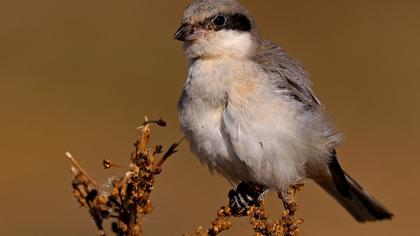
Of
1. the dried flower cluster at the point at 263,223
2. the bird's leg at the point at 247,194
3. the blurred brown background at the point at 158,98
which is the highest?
the dried flower cluster at the point at 263,223

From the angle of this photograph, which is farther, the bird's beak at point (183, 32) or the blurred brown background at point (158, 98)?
the blurred brown background at point (158, 98)

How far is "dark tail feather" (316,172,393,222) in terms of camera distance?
570cm

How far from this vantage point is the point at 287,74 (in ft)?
16.0

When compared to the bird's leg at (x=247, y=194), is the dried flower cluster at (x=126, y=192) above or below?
above

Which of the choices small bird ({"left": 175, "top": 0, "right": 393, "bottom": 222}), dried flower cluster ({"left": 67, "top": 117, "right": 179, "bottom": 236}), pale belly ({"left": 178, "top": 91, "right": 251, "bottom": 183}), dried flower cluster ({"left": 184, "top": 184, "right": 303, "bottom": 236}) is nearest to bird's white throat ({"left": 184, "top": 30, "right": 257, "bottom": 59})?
small bird ({"left": 175, "top": 0, "right": 393, "bottom": 222})

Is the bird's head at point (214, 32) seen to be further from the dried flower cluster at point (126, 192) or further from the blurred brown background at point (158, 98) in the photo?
the blurred brown background at point (158, 98)

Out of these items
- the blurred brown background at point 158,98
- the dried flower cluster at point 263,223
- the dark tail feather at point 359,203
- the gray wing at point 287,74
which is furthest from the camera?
the blurred brown background at point 158,98

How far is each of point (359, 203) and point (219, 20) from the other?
5.42 feet

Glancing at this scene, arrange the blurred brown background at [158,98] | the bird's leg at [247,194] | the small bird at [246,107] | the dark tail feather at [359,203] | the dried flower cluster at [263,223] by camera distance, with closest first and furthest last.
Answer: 1. the dried flower cluster at [263,223]
2. the small bird at [246,107]
3. the bird's leg at [247,194]
4. the dark tail feather at [359,203]
5. the blurred brown background at [158,98]

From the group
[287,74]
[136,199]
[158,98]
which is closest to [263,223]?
[136,199]

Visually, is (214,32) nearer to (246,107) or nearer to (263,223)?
(246,107)

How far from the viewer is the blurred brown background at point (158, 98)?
8148 millimetres

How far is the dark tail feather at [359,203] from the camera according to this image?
570 cm

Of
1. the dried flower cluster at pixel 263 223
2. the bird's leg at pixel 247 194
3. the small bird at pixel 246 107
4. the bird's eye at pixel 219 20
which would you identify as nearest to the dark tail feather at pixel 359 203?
the small bird at pixel 246 107
